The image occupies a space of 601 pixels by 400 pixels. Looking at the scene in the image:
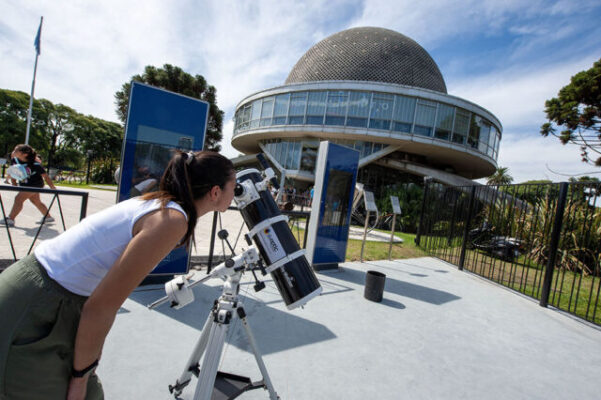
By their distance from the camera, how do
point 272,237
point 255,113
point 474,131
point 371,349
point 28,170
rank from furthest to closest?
point 255,113 → point 474,131 → point 28,170 → point 371,349 → point 272,237

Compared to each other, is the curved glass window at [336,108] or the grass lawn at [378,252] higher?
the curved glass window at [336,108]

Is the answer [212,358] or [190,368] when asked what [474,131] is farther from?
[212,358]

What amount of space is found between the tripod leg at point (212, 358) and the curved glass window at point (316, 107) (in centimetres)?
2731

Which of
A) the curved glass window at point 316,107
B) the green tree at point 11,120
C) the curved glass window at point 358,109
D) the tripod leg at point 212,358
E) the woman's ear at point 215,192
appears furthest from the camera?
the green tree at point 11,120

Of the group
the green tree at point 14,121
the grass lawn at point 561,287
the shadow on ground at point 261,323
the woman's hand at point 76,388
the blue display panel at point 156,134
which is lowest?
the shadow on ground at point 261,323

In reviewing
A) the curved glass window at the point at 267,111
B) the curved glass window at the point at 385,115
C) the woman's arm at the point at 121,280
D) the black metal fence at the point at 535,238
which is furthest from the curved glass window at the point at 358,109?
the woman's arm at the point at 121,280

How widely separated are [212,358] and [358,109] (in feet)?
90.2

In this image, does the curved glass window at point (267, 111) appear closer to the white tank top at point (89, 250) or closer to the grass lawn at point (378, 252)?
the grass lawn at point (378, 252)

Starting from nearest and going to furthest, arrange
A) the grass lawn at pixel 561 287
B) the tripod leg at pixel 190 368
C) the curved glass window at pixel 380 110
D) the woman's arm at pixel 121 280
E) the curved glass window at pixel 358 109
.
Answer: the woman's arm at pixel 121 280 → the tripod leg at pixel 190 368 → the grass lawn at pixel 561 287 → the curved glass window at pixel 380 110 → the curved glass window at pixel 358 109

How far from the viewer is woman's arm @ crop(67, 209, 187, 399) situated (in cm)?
97

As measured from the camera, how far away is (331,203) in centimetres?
656

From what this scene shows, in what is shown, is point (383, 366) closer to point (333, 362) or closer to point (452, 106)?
point (333, 362)

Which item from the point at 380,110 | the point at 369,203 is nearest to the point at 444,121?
the point at 380,110

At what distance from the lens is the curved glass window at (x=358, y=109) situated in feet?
87.9
